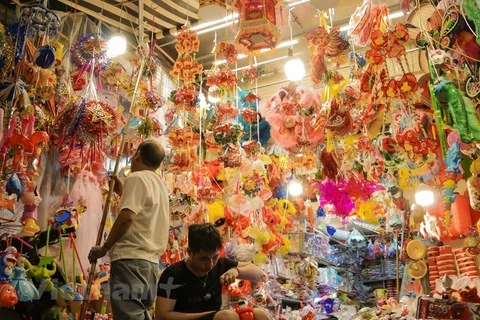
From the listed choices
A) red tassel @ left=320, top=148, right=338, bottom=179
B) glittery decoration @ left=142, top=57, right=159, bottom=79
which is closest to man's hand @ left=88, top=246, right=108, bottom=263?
glittery decoration @ left=142, top=57, right=159, bottom=79

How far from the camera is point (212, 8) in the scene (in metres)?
3.72

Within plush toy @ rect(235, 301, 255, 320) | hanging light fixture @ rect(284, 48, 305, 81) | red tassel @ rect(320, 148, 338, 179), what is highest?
hanging light fixture @ rect(284, 48, 305, 81)

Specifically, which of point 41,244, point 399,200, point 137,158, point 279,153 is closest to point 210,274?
point 137,158

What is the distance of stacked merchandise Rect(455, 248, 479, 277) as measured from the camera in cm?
442

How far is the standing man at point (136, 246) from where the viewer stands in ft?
6.84

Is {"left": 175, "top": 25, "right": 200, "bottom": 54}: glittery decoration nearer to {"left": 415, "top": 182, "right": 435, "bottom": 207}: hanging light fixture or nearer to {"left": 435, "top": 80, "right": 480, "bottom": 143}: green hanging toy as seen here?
{"left": 435, "top": 80, "right": 480, "bottom": 143}: green hanging toy

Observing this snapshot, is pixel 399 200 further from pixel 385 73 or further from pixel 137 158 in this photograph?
pixel 137 158

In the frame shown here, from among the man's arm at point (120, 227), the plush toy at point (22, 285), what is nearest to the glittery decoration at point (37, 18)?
the plush toy at point (22, 285)

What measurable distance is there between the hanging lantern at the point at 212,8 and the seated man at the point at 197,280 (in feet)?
7.07

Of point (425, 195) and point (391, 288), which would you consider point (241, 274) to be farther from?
point (391, 288)

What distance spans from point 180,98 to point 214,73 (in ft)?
1.37

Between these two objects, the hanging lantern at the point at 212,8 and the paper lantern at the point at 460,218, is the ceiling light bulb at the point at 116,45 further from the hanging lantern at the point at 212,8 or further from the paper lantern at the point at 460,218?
the paper lantern at the point at 460,218

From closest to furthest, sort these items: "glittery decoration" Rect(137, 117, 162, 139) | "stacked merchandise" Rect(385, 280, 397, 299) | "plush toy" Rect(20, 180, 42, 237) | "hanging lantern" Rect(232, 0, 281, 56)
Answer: "plush toy" Rect(20, 180, 42, 237) < "hanging lantern" Rect(232, 0, 281, 56) < "glittery decoration" Rect(137, 117, 162, 139) < "stacked merchandise" Rect(385, 280, 397, 299)

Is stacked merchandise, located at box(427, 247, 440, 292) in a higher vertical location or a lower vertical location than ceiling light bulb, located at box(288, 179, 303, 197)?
lower
